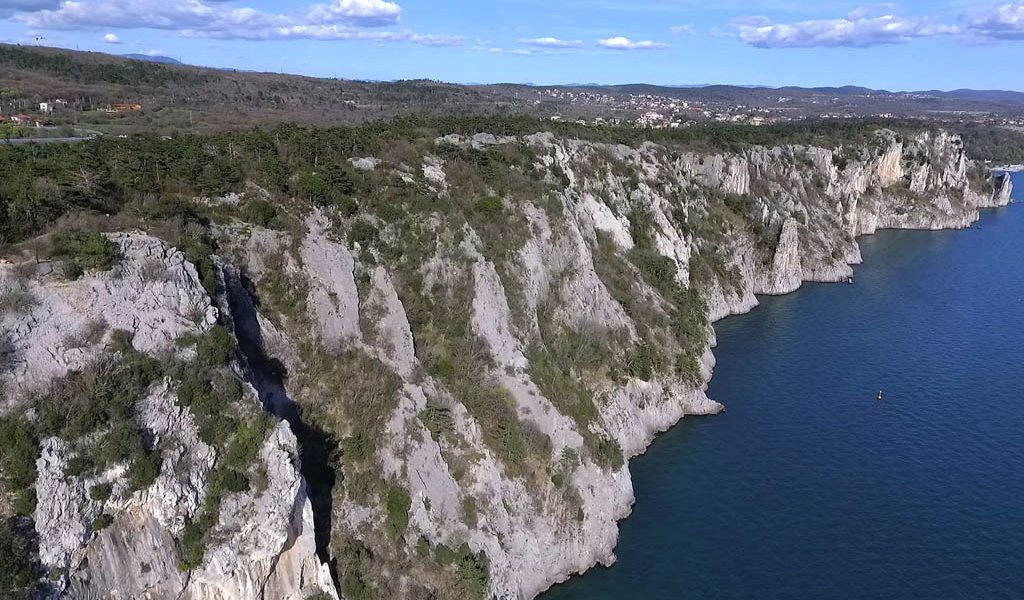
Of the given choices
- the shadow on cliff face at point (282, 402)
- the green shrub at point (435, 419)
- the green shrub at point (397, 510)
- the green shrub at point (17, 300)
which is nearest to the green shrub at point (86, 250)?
the green shrub at point (17, 300)

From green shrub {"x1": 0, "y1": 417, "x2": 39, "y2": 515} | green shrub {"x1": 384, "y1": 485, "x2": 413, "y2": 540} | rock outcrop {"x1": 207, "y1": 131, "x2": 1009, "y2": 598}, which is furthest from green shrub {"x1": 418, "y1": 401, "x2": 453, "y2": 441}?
green shrub {"x1": 0, "y1": 417, "x2": 39, "y2": 515}

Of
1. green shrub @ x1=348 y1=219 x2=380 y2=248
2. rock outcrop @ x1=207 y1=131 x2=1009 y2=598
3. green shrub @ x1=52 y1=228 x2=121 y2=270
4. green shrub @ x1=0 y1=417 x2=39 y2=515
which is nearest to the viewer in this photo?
green shrub @ x1=0 y1=417 x2=39 y2=515

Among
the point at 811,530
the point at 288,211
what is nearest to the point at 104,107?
the point at 288,211

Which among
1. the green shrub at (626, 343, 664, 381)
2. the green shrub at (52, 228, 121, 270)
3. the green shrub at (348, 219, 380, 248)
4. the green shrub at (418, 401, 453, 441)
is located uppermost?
the green shrub at (52, 228, 121, 270)

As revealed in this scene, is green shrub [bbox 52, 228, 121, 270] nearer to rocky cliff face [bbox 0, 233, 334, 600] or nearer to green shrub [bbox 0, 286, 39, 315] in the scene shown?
rocky cliff face [bbox 0, 233, 334, 600]

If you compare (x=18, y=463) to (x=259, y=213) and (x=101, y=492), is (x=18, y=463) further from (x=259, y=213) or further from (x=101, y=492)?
(x=259, y=213)

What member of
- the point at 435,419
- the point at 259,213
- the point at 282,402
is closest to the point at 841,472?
the point at 435,419

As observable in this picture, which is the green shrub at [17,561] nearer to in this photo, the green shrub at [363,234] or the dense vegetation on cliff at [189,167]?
the dense vegetation on cliff at [189,167]
